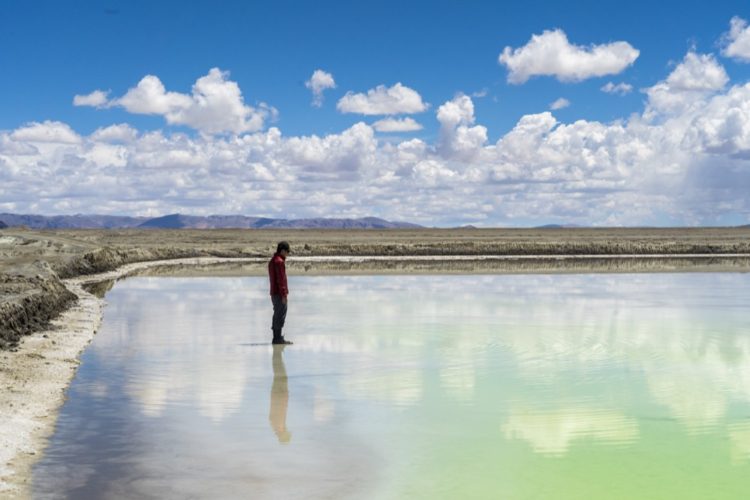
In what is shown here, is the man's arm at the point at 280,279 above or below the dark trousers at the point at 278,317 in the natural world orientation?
above

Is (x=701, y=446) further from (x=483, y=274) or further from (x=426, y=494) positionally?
(x=483, y=274)

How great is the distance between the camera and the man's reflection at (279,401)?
843 cm

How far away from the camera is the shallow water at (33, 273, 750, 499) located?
22.5 feet

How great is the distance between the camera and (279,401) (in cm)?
993

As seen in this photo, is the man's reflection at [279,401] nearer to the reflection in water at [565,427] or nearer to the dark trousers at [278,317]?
the dark trousers at [278,317]

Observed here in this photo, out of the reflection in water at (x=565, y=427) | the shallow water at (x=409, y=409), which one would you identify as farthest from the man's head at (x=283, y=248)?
the reflection in water at (x=565, y=427)

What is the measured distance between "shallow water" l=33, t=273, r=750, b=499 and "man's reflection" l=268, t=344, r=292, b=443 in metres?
0.03

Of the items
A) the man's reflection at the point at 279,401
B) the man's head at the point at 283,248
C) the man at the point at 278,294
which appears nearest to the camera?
the man's reflection at the point at 279,401

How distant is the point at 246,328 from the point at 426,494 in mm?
11015

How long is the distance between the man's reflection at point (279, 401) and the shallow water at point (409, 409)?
34 mm

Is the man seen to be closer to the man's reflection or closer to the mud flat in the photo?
the man's reflection

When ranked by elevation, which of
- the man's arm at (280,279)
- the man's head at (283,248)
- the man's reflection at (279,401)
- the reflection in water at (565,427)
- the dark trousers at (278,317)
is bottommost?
the man's reflection at (279,401)

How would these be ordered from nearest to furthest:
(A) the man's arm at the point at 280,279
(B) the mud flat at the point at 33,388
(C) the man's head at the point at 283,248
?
(B) the mud flat at the point at 33,388 → (C) the man's head at the point at 283,248 → (A) the man's arm at the point at 280,279

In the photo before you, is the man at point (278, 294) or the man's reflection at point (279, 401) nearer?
the man's reflection at point (279, 401)
